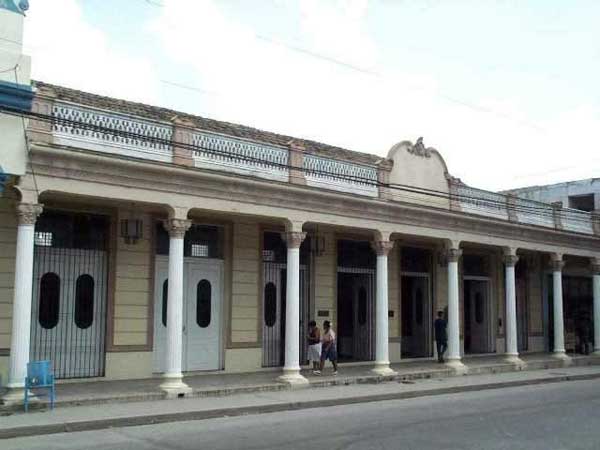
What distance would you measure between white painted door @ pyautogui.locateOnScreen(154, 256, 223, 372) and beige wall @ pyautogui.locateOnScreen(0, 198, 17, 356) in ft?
10.6

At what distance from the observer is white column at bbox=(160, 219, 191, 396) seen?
13.6 meters

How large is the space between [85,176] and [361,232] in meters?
8.54

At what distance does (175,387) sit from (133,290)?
278 centimetres

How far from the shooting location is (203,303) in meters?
16.7

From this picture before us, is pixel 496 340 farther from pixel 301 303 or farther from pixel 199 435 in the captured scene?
pixel 199 435

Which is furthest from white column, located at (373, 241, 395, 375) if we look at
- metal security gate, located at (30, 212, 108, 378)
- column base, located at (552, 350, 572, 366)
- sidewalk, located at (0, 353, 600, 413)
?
column base, located at (552, 350, 572, 366)

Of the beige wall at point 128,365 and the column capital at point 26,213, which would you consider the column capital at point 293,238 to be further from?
the column capital at point 26,213

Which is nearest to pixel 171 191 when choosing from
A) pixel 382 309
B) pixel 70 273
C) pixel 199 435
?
pixel 70 273

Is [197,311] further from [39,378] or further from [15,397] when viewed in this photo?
[15,397]

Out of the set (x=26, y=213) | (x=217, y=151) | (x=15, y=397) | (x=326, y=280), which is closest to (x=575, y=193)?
(x=326, y=280)

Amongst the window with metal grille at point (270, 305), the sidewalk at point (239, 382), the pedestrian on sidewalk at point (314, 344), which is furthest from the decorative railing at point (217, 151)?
the sidewalk at point (239, 382)

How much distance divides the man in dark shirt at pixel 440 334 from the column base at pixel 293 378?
6.32 metres

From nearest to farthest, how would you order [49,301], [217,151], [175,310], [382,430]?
1. [382,430]
2. [175,310]
3. [49,301]
4. [217,151]

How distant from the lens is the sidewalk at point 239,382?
494 inches
